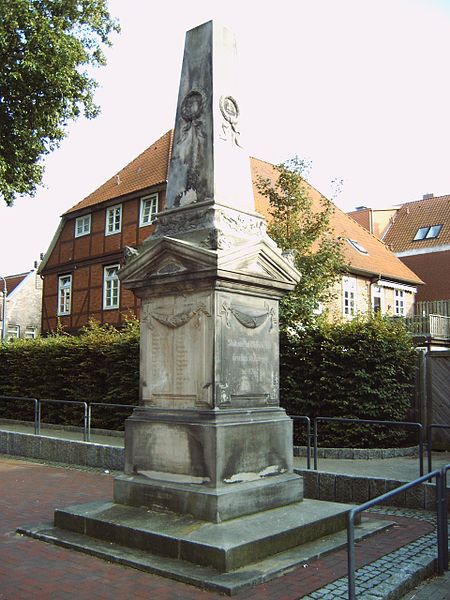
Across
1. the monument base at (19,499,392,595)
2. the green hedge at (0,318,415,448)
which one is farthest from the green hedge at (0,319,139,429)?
the monument base at (19,499,392,595)

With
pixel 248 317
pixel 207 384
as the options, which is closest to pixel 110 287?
pixel 248 317

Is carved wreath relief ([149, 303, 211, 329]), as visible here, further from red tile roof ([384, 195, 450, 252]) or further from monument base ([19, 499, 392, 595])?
red tile roof ([384, 195, 450, 252])

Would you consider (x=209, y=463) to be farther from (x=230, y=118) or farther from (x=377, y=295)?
(x=377, y=295)

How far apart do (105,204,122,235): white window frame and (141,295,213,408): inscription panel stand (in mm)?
20716

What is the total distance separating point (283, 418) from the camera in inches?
278

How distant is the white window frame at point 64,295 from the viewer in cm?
2970

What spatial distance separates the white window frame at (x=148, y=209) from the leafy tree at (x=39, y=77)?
22.6ft

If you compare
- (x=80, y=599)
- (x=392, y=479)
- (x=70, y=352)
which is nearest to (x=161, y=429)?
(x=80, y=599)

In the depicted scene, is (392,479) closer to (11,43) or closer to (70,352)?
(70,352)

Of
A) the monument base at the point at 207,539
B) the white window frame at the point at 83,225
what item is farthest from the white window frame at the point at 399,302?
the monument base at the point at 207,539

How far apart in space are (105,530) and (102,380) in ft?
31.2

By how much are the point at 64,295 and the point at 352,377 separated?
69.4 feet

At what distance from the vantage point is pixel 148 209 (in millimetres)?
26031

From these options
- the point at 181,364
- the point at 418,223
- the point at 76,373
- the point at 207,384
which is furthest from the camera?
the point at 418,223
